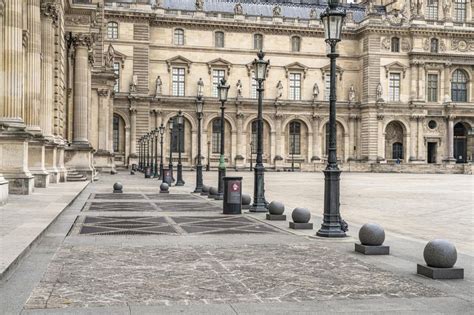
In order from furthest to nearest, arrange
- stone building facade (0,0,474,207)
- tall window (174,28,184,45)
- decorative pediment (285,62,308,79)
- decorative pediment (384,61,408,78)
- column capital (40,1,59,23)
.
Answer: decorative pediment (384,61,408,78), decorative pediment (285,62,308,79), tall window (174,28,184,45), stone building facade (0,0,474,207), column capital (40,1,59,23)

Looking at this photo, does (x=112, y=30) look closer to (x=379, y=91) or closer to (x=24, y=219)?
(x=379, y=91)

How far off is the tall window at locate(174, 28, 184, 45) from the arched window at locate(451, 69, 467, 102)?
118 feet

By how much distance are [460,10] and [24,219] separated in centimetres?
8714

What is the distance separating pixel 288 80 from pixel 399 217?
6789 cm

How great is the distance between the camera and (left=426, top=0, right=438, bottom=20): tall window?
8988 cm

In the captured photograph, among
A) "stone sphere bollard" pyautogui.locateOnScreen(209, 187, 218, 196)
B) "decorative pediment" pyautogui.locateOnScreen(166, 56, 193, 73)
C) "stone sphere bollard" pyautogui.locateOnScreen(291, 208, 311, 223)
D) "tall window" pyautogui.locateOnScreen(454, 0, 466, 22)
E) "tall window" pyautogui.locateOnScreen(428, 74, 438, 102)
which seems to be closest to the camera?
"stone sphere bollard" pyautogui.locateOnScreen(291, 208, 311, 223)

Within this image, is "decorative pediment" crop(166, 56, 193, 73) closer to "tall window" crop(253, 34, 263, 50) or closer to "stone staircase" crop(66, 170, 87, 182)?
"tall window" crop(253, 34, 263, 50)

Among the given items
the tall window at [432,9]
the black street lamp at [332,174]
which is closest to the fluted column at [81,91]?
the black street lamp at [332,174]

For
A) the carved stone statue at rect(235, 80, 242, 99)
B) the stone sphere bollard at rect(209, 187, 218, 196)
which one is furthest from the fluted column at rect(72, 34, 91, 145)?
the carved stone statue at rect(235, 80, 242, 99)

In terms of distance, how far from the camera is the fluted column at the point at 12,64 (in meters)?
21.6

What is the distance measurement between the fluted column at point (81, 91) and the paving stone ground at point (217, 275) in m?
24.2

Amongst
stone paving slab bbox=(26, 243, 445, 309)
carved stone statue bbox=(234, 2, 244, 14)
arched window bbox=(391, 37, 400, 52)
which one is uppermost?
carved stone statue bbox=(234, 2, 244, 14)

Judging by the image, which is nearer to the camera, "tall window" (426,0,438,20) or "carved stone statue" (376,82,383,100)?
"carved stone statue" (376,82,383,100)

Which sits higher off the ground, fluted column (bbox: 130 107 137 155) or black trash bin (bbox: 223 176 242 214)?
fluted column (bbox: 130 107 137 155)
